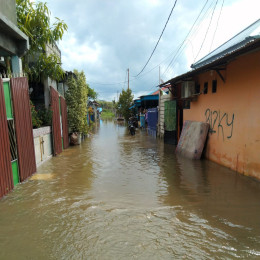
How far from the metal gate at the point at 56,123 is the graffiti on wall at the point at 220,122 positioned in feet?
20.8

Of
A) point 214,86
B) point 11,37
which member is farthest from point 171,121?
point 11,37

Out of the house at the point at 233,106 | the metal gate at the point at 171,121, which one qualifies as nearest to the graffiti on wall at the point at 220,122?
the house at the point at 233,106

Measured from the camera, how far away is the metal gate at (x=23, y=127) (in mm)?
5031

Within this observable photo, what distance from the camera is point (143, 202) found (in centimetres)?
413

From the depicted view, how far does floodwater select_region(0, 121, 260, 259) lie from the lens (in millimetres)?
2672

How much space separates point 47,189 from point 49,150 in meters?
3.73

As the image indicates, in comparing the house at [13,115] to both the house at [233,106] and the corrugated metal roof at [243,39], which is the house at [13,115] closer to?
the house at [233,106]

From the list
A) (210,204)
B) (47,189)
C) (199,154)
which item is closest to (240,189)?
(210,204)

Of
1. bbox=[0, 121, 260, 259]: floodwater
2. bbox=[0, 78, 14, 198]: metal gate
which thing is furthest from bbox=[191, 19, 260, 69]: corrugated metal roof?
bbox=[0, 78, 14, 198]: metal gate

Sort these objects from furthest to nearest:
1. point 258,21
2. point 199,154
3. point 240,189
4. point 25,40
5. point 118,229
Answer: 1. point 258,21
2. point 199,154
3. point 25,40
4. point 240,189
5. point 118,229

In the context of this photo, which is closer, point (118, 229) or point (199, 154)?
point (118, 229)

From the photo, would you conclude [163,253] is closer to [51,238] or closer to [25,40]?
[51,238]

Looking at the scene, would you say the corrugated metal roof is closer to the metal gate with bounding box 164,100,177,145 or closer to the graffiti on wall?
the graffiti on wall

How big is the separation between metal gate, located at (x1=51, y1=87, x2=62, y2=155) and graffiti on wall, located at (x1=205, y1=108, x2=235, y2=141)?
635 centimetres
